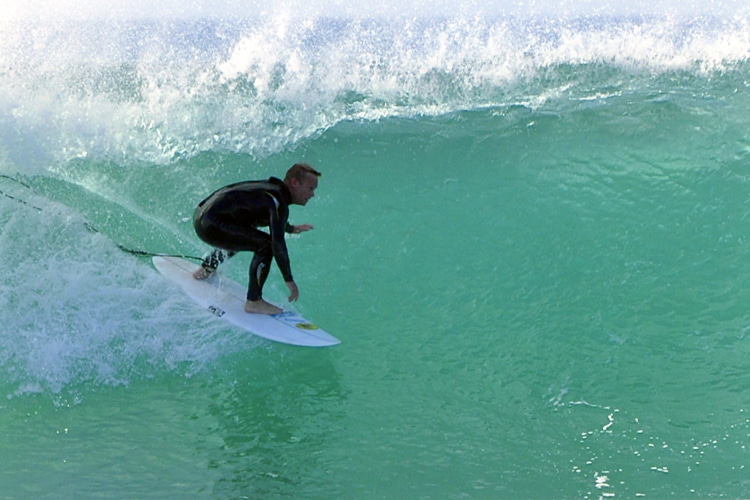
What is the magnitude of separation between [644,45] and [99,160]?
20.2 ft

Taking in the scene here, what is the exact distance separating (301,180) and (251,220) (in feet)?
1.63

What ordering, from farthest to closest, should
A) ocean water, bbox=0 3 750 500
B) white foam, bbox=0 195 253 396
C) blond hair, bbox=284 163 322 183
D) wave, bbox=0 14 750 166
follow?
wave, bbox=0 14 750 166 → white foam, bbox=0 195 253 396 → blond hair, bbox=284 163 322 183 → ocean water, bbox=0 3 750 500

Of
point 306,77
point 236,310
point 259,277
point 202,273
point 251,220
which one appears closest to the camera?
point 251,220

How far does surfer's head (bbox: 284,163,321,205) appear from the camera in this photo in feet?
15.9

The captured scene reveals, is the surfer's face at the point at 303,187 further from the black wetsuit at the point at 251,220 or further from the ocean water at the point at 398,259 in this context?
the ocean water at the point at 398,259

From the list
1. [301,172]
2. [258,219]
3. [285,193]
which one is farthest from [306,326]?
[301,172]

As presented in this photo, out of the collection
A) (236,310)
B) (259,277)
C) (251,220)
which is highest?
→ (251,220)

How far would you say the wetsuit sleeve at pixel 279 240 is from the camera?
4.87 meters

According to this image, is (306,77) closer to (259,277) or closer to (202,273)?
(202,273)

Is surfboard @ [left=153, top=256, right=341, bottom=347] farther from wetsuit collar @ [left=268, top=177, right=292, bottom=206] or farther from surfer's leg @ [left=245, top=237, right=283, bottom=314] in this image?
wetsuit collar @ [left=268, top=177, right=292, bottom=206]

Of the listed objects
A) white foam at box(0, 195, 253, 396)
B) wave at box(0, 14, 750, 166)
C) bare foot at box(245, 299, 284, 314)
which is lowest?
white foam at box(0, 195, 253, 396)

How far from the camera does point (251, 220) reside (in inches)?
201

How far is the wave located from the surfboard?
2393mm

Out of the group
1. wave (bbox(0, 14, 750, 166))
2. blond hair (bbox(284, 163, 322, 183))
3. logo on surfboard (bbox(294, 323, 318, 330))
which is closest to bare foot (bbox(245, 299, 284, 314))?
logo on surfboard (bbox(294, 323, 318, 330))
